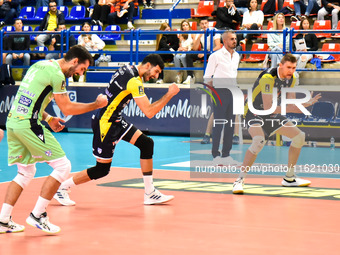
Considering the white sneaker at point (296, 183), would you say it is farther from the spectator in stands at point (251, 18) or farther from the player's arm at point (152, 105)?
the spectator in stands at point (251, 18)

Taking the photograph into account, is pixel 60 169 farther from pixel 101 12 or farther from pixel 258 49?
pixel 101 12

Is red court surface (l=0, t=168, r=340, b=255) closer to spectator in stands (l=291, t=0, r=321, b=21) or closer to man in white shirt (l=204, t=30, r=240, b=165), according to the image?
man in white shirt (l=204, t=30, r=240, b=165)

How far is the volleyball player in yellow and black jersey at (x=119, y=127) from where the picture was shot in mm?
7868

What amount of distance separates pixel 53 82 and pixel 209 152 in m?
7.63

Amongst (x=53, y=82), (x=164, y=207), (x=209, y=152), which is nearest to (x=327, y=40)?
(x=209, y=152)

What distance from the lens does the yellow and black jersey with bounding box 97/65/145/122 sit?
7.84 metres

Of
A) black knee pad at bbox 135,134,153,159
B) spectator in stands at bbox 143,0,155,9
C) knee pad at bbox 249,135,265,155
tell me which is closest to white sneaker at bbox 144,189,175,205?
black knee pad at bbox 135,134,153,159

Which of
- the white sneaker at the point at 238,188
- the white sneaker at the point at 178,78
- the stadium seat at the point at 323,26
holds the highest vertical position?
the stadium seat at the point at 323,26

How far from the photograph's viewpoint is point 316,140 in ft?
49.5

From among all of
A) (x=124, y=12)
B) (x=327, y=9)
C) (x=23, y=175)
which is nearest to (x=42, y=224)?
(x=23, y=175)

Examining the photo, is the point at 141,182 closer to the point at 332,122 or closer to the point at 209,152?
the point at 209,152

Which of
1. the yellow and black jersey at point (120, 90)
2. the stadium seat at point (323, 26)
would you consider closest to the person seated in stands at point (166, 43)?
the stadium seat at point (323, 26)

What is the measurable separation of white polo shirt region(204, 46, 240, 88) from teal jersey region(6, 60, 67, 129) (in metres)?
6.02

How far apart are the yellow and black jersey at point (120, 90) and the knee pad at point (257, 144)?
83.5 inches
